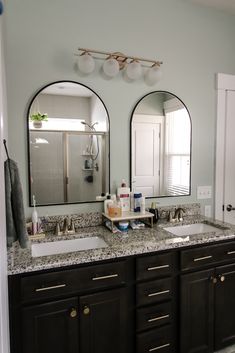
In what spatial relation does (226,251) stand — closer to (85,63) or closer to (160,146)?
(160,146)

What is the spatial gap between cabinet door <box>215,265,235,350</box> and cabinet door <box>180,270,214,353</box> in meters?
0.06

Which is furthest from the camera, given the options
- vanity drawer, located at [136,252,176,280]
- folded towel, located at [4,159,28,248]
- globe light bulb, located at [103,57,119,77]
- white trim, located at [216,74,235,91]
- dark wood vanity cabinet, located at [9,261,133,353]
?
white trim, located at [216,74,235,91]

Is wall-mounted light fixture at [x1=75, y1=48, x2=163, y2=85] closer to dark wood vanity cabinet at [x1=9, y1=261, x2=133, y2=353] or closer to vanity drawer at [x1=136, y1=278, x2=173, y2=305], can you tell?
dark wood vanity cabinet at [x1=9, y1=261, x2=133, y2=353]

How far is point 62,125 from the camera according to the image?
2.02 meters

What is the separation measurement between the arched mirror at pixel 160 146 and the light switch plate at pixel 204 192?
0.38 feet

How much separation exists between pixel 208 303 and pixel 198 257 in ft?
1.20

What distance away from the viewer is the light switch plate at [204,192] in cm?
253

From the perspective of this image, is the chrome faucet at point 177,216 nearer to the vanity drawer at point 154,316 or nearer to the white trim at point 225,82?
the vanity drawer at point 154,316

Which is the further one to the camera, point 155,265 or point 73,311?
point 155,265

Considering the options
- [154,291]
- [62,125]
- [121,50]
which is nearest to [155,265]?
[154,291]

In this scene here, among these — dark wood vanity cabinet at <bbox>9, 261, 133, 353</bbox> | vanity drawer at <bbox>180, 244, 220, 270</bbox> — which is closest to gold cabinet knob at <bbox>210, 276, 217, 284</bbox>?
vanity drawer at <bbox>180, 244, 220, 270</bbox>

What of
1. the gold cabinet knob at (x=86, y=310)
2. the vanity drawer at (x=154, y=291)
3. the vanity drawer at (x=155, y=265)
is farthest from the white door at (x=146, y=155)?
the gold cabinet knob at (x=86, y=310)

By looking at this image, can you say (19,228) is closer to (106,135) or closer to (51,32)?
(106,135)

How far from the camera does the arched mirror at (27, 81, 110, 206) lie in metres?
1.94
